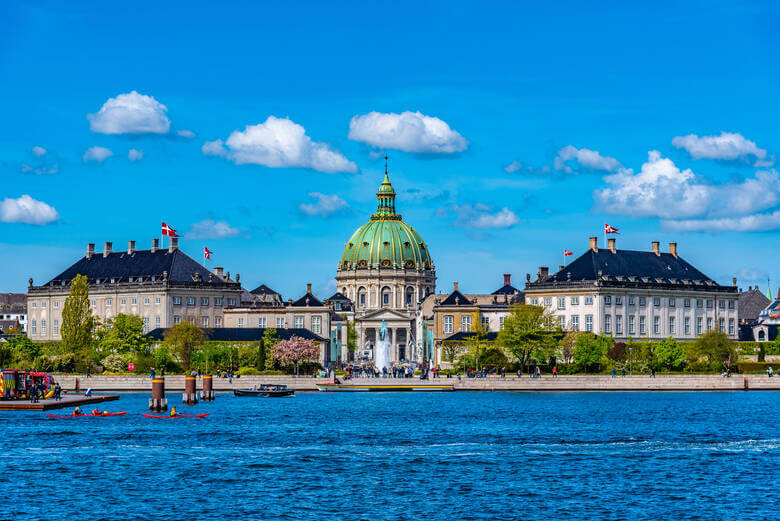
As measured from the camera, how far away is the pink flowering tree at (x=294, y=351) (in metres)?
147

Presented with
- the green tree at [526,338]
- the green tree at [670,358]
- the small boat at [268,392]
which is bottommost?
the small boat at [268,392]

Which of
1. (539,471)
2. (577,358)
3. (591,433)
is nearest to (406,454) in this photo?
(539,471)

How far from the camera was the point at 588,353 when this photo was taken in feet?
467

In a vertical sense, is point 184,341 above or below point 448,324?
below

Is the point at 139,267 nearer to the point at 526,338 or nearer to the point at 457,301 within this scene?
the point at 457,301

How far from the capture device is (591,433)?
81125 mm

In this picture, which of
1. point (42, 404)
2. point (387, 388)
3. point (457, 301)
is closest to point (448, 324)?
point (457, 301)

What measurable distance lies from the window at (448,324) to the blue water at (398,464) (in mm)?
93374

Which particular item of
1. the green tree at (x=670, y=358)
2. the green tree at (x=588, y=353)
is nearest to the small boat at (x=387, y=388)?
the green tree at (x=588, y=353)

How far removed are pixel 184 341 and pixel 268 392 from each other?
108ft

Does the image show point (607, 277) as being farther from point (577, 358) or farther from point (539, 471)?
point (539, 471)

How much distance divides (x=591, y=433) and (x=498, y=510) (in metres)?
27.6

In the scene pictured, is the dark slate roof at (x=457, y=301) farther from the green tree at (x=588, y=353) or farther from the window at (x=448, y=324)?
the green tree at (x=588, y=353)

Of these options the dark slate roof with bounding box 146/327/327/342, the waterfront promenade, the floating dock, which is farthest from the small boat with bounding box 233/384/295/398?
the dark slate roof with bounding box 146/327/327/342
